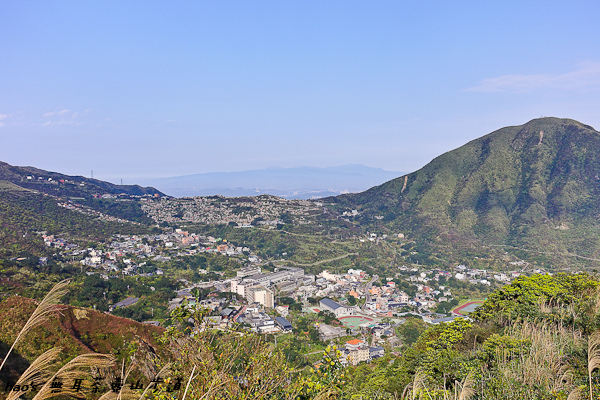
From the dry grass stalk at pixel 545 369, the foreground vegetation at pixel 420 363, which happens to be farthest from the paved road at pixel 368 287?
the dry grass stalk at pixel 545 369

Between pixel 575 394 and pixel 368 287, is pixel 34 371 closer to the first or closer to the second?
pixel 575 394

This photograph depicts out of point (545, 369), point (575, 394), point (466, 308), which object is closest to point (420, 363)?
point (545, 369)

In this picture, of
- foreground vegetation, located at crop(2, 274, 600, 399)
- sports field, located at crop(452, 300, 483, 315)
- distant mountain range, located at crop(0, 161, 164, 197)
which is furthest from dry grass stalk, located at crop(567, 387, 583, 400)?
distant mountain range, located at crop(0, 161, 164, 197)

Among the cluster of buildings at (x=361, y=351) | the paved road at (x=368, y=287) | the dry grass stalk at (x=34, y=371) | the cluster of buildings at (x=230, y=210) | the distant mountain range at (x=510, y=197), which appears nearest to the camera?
the dry grass stalk at (x=34, y=371)

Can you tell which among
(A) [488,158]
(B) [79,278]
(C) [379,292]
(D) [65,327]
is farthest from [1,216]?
(A) [488,158]

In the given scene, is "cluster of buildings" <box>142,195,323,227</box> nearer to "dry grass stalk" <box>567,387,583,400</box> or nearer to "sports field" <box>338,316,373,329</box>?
"sports field" <box>338,316,373,329</box>

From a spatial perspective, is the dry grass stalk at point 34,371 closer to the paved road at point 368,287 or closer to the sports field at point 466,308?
the paved road at point 368,287
